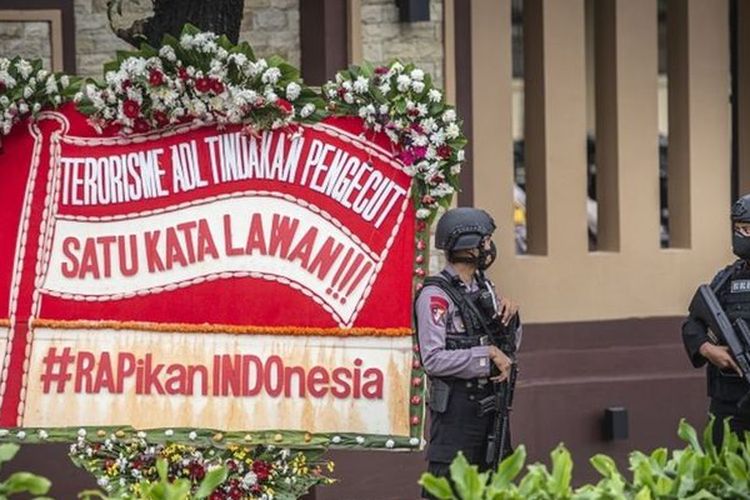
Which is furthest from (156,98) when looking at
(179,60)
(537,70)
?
(537,70)

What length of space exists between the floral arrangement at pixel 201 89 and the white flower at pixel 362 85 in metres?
0.16

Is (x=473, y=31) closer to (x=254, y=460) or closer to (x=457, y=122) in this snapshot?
(x=457, y=122)

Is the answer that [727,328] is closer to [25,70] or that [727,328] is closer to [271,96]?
[271,96]

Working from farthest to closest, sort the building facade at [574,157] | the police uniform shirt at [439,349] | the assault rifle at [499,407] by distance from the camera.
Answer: the building facade at [574,157], the assault rifle at [499,407], the police uniform shirt at [439,349]

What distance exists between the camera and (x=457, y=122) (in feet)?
24.7

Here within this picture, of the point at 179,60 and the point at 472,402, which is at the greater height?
the point at 179,60

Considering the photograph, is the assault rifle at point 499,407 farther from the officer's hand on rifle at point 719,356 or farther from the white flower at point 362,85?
the white flower at point 362,85

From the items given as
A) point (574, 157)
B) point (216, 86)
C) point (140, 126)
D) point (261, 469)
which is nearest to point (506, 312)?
point (261, 469)

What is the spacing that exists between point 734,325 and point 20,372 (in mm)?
3030

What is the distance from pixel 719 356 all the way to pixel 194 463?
7.67 feet

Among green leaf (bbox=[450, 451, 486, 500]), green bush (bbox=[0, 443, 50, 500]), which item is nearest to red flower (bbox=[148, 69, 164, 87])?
green bush (bbox=[0, 443, 50, 500])

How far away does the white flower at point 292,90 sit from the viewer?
7.33 metres

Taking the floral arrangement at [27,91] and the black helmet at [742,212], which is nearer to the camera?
the floral arrangement at [27,91]

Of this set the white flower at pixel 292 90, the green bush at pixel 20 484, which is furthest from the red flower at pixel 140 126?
the green bush at pixel 20 484
